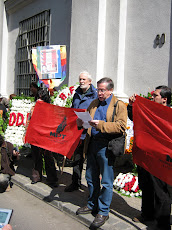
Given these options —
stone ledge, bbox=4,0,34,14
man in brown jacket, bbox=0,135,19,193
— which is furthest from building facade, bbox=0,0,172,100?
man in brown jacket, bbox=0,135,19,193

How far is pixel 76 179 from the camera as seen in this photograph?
5.23 meters

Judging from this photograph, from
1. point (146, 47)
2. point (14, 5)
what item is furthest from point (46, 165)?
point (14, 5)

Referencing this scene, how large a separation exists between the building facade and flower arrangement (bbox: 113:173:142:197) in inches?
85.1

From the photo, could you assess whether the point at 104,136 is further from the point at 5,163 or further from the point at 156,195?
the point at 5,163

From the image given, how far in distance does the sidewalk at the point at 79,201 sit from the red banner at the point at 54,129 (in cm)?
80


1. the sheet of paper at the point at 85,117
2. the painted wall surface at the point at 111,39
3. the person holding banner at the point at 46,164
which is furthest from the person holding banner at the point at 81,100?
the painted wall surface at the point at 111,39

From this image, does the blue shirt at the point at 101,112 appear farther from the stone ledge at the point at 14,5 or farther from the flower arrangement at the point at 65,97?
the stone ledge at the point at 14,5

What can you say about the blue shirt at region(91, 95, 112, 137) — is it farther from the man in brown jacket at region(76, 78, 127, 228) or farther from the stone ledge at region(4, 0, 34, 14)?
the stone ledge at region(4, 0, 34, 14)

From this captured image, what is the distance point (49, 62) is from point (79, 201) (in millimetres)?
3637

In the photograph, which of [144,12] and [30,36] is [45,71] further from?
[30,36]

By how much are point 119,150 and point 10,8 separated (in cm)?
1159

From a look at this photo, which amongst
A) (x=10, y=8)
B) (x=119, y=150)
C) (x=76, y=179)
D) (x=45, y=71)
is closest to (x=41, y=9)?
(x=10, y=8)

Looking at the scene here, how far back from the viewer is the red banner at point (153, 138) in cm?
336

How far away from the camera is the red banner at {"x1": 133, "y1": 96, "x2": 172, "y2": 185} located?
A: 11.0 ft
